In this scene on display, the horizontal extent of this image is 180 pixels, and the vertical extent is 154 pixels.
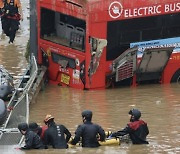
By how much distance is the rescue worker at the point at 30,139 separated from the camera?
1510 cm

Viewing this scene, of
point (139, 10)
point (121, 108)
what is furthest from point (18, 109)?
point (139, 10)

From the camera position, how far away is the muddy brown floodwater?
1566cm

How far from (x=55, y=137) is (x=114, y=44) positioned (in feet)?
19.1

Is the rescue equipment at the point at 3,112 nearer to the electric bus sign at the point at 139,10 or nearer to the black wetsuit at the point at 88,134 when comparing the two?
the black wetsuit at the point at 88,134

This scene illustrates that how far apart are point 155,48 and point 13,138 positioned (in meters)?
5.65

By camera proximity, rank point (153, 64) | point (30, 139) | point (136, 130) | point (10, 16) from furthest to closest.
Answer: point (10, 16) < point (153, 64) < point (136, 130) < point (30, 139)

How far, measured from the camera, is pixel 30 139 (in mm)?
15078

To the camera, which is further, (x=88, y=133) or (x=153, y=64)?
(x=153, y=64)

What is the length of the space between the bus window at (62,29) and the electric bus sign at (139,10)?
933 millimetres

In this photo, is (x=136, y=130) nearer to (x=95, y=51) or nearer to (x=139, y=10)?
(x=95, y=51)

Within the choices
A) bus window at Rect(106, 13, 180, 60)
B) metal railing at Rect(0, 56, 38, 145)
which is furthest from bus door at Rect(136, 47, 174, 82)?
metal railing at Rect(0, 56, 38, 145)

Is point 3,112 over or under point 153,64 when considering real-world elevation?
under

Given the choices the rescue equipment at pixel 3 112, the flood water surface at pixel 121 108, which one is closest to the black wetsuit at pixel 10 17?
the flood water surface at pixel 121 108

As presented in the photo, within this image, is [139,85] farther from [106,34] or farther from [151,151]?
[151,151]
